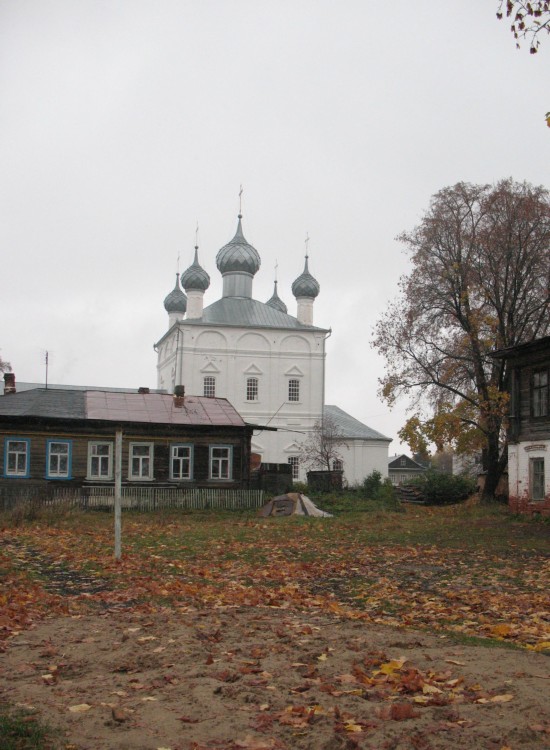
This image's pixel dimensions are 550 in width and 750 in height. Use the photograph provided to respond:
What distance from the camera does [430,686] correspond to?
5.97 m

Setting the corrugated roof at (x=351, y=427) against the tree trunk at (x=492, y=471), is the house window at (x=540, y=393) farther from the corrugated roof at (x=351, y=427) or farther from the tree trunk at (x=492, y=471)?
the corrugated roof at (x=351, y=427)

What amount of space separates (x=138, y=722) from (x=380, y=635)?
3.02m

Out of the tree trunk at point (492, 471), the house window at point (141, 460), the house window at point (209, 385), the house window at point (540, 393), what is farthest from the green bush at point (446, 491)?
the house window at point (209, 385)

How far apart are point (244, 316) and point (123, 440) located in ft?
95.4

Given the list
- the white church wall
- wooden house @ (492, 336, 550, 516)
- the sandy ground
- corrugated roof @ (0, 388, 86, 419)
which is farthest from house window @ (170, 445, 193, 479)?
the white church wall

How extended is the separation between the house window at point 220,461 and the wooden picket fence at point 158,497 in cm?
243

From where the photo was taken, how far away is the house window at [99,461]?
110 feet

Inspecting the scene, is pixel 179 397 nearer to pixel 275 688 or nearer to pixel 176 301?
pixel 275 688

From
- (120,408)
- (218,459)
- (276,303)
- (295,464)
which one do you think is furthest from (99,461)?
(276,303)

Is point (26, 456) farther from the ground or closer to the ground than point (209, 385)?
closer to the ground

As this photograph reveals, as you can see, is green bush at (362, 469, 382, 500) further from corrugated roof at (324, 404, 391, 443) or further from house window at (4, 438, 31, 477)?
house window at (4, 438, 31, 477)

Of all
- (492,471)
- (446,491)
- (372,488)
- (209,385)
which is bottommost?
(446,491)

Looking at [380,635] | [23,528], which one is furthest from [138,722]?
[23,528]

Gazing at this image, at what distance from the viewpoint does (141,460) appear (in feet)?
112
